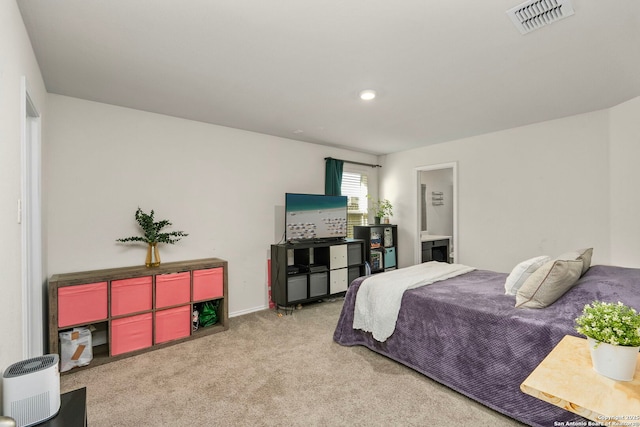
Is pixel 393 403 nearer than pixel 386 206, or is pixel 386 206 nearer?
pixel 393 403

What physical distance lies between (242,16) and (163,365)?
2.81 meters

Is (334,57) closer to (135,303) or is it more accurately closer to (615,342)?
(615,342)

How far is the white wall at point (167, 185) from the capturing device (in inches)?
115

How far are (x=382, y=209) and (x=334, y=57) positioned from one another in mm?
3624

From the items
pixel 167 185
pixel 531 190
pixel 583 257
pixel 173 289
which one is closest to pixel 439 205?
pixel 531 190

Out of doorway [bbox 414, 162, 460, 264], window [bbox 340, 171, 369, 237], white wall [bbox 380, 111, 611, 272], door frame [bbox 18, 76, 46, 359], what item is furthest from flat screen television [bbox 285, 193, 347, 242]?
door frame [bbox 18, 76, 46, 359]

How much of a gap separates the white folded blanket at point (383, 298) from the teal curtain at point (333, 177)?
6.92 feet

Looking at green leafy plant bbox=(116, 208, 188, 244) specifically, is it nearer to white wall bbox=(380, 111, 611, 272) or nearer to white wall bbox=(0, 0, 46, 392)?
white wall bbox=(0, 0, 46, 392)

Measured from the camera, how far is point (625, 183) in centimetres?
313

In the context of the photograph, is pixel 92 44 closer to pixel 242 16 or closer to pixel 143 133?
pixel 242 16

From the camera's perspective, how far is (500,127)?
3.96 metres

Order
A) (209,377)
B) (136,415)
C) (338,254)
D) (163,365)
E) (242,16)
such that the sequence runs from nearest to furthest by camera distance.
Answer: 1. (242,16)
2. (136,415)
3. (209,377)
4. (163,365)
5. (338,254)

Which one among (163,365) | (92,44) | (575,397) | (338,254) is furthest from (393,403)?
(92,44)

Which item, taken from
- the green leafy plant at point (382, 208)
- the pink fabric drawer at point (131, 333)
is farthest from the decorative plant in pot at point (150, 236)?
the green leafy plant at point (382, 208)
